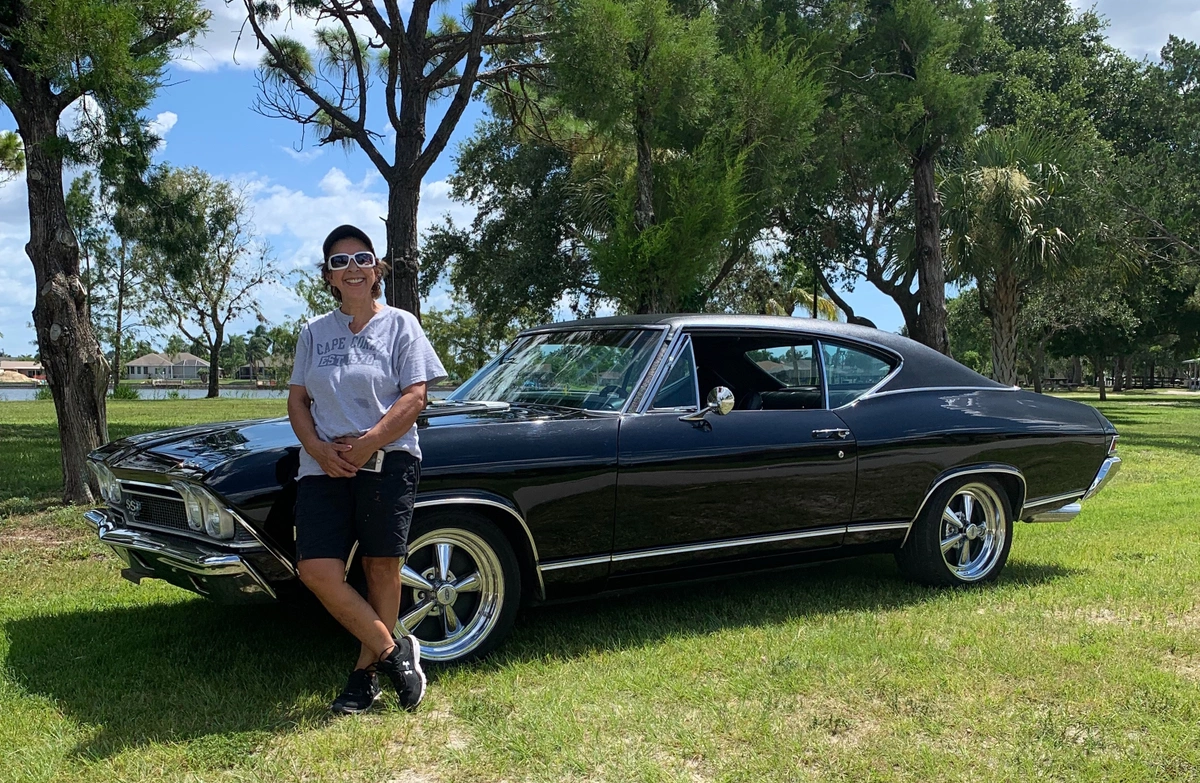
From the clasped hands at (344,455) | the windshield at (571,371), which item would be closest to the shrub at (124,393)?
the windshield at (571,371)

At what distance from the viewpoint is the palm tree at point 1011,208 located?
18875 mm

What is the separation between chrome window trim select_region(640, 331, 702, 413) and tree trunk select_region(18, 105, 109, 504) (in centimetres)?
606

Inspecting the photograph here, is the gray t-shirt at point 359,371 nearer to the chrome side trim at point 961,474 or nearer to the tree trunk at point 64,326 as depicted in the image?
the chrome side trim at point 961,474

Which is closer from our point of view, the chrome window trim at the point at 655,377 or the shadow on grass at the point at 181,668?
the shadow on grass at the point at 181,668

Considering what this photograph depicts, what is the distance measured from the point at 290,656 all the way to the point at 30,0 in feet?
21.9

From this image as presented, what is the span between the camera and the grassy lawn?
10.6 ft

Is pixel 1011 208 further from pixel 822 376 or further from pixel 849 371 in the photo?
pixel 822 376

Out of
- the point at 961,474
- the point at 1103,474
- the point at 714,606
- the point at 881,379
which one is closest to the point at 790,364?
the point at 881,379

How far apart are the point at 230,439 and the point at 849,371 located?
10.6ft

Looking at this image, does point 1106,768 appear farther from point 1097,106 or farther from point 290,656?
point 1097,106

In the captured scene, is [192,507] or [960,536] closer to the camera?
[192,507]

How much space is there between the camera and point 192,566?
3.72 meters

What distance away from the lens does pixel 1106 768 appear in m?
3.19

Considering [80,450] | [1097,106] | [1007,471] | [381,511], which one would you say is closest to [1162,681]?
[1007,471]
